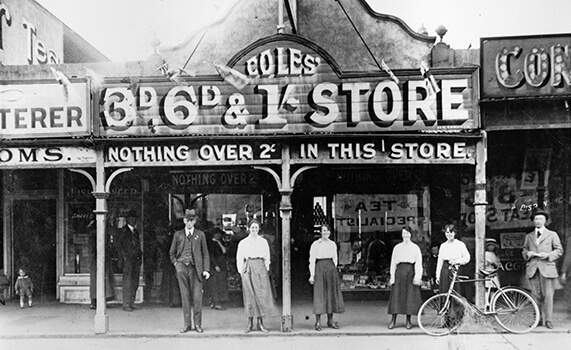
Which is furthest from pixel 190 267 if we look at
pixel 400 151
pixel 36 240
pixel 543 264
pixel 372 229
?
pixel 543 264

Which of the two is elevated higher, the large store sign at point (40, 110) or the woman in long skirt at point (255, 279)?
the large store sign at point (40, 110)

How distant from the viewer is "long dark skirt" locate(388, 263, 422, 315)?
980 cm

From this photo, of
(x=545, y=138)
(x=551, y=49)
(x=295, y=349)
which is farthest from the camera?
(x=545, y=138)

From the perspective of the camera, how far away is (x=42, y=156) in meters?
10.2

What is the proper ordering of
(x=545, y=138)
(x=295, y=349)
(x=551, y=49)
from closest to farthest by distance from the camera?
(x=295, y=349) < (x=551, y=49) < (x=545, y=138)

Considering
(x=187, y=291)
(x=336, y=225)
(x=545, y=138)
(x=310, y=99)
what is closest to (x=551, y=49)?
(x=545, y=138)

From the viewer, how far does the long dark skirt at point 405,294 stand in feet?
32.1

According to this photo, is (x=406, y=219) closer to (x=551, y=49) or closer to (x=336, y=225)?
(x=336, y=225)

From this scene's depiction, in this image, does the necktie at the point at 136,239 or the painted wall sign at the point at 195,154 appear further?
the necktie at the point at 136,239

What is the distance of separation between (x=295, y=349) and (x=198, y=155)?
3.76 m

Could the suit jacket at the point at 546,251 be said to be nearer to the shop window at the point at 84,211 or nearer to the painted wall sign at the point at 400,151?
the painted wall sign at the point at 400,151

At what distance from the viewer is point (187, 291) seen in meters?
9.92

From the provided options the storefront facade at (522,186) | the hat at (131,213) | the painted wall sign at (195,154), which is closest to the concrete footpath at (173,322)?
the storefront facade at (522,186)

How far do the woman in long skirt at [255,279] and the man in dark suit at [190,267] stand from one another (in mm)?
684
